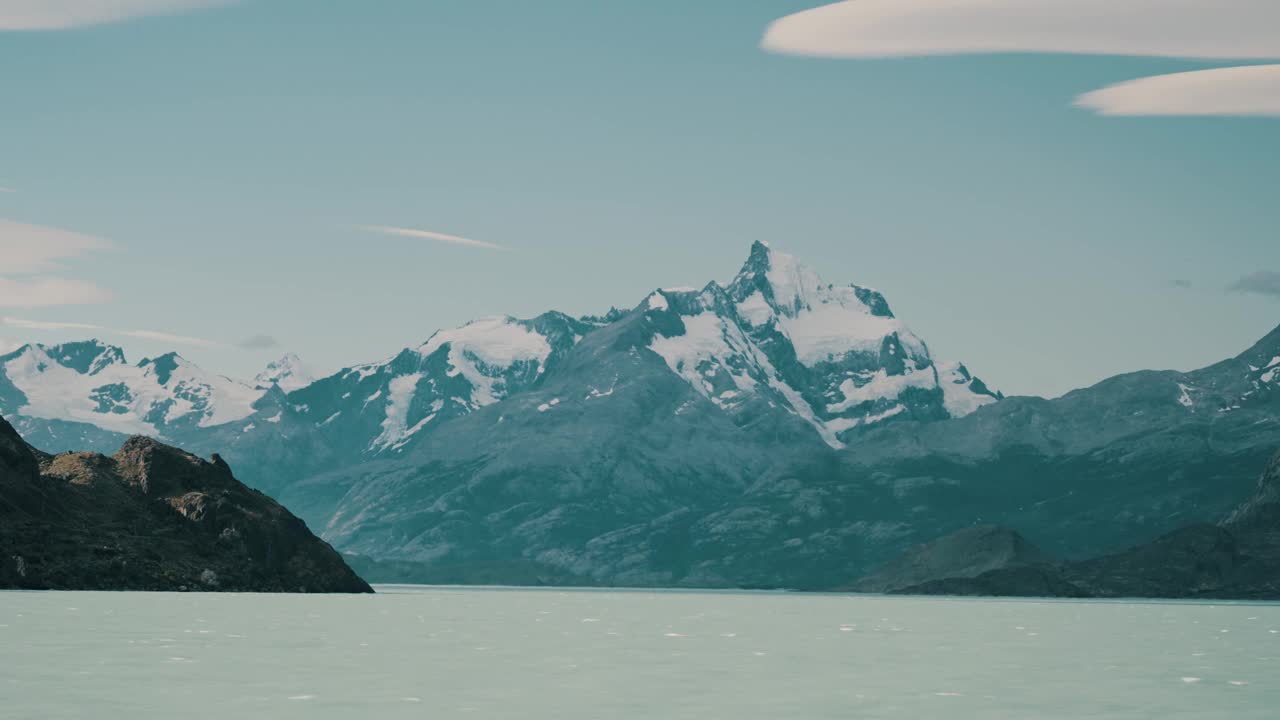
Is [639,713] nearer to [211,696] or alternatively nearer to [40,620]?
[211,696]

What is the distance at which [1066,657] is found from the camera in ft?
504

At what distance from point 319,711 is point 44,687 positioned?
19950 millimetres

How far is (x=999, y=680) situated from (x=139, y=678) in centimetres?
5920

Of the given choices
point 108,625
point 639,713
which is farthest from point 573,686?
point 108,625

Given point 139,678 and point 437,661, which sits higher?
point 139,678

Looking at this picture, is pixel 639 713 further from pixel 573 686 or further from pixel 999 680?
pixel 999 680

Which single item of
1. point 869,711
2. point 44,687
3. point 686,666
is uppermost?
point 44,687

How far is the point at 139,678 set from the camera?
106 metres

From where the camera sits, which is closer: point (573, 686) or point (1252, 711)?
point (1252, 711)

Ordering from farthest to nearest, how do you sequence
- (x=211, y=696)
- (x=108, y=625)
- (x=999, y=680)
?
(x=108, y=625)
(x=999, y=680)
(x=211, y=696)

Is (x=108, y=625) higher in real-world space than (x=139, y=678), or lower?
lower

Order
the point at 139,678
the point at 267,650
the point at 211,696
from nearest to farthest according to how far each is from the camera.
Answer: the point at 211,696, the point at 139,678, the point at 267,650

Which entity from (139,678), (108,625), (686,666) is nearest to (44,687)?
(139,678)

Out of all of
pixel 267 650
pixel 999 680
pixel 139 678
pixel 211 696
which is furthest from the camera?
pixel 267 650
